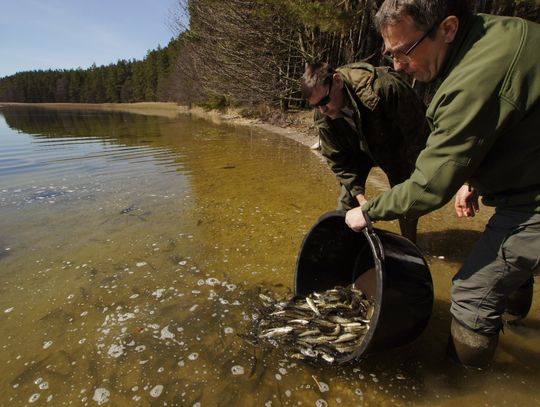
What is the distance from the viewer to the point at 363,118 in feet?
10.3

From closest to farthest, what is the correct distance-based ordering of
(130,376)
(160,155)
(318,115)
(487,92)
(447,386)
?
(487,92), (447,386), (130,376), (318,115), (160,155)

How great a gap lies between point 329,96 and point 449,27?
1.33 m

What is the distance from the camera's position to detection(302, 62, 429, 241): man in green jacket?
116 inches

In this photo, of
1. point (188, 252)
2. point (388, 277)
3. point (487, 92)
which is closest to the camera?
point (487, 92)

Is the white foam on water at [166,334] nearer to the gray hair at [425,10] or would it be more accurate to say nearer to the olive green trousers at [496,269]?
the olive green trousers at [496,269]

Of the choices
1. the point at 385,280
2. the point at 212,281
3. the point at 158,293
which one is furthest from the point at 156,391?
the point at 385,280

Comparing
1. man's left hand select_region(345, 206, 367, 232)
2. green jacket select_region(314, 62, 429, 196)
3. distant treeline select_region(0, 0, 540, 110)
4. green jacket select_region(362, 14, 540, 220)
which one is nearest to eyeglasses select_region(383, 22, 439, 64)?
green jacket select_region(362, 14, 540, 220)

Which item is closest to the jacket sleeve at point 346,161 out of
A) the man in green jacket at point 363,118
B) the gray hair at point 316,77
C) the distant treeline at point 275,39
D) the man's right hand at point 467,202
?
the man in green jacket at point 363,118

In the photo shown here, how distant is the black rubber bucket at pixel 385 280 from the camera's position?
2.12 meters

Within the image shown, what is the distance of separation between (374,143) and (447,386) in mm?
2061

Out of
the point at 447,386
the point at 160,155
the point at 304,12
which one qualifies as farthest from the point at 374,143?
the point at 160,155

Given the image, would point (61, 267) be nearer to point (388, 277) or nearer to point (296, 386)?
point (296, 386)

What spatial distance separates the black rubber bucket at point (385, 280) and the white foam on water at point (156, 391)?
51.6 inches

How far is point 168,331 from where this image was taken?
3021 millimetres
